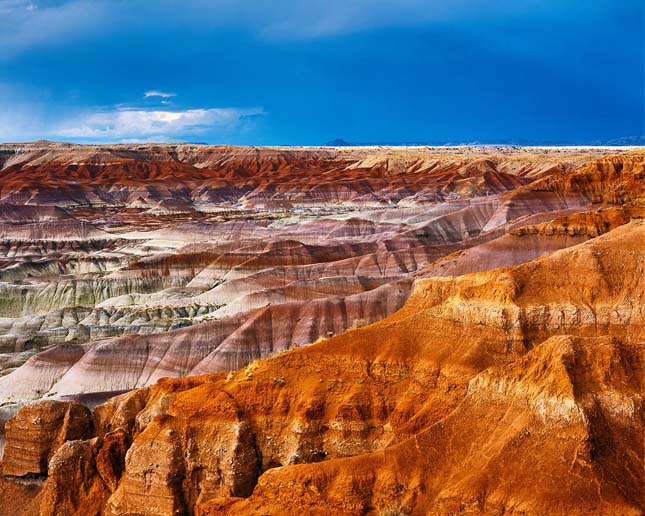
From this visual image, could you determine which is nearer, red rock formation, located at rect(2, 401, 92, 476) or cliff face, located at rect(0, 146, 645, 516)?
cliff face, located at rect(0, 146, 645, 516)

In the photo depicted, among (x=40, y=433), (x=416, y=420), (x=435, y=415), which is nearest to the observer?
(x=435, y=415)

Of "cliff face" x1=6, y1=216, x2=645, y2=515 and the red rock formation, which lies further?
the red rock formation

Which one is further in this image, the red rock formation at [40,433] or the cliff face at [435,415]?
the red rock formation at [40,433]

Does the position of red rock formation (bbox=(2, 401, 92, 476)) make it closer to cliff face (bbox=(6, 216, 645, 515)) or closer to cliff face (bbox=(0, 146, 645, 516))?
cliff face (bbox=(0, 146, 645, 516))

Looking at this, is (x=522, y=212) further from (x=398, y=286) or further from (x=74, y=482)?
(x=74, y=482)

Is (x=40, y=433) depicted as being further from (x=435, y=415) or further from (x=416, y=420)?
(x=435, y=415)

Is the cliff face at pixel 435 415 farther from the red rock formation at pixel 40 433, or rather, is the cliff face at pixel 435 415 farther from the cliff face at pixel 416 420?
the red rock formation at pixel 40 433

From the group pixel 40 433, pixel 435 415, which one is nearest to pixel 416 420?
pixel 435 415

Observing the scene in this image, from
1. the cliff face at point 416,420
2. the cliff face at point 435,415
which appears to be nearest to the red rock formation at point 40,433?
the cliff face at point 416,420

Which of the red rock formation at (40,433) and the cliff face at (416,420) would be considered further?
the red rock formation at (40,433)

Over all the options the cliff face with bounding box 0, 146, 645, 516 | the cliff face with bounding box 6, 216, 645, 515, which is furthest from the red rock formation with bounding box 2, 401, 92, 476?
the cliff face with bounding box 6, 216, 645, 515

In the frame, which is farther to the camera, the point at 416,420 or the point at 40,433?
the point at 40,433

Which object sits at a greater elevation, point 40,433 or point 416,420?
point 40,433
